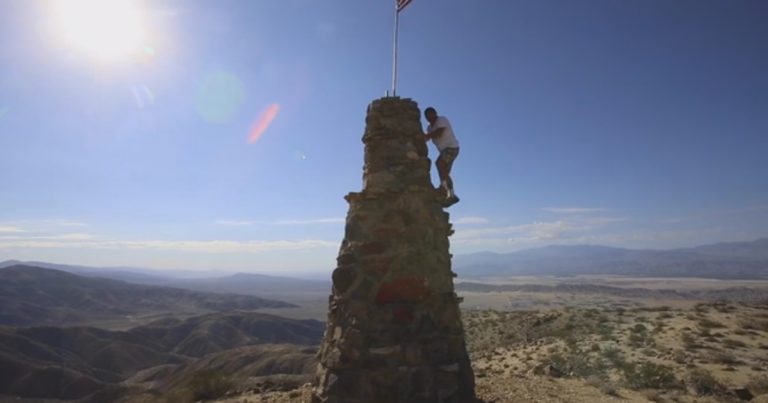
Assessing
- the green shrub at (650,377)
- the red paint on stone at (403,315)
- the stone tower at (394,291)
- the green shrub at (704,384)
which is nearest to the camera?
the stone tower at (394,291)

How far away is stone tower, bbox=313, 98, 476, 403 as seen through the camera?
6.09m

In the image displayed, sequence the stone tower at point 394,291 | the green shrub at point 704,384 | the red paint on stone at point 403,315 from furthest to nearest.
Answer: the green shrub at point 704,384 → the red paint on stone at point 403,315 → the stone tower at point 394,291

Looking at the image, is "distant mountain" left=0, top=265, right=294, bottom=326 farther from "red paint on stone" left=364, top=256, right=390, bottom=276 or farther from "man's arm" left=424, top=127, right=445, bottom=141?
"man's arm" left=424, top=127, right=445, bottom=141

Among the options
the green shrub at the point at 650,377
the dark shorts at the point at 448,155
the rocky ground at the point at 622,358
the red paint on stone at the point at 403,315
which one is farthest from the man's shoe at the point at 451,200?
the green shrub at the point at 650,377

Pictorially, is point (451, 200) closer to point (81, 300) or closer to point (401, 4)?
point (401, 4)

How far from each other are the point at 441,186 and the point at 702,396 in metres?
9.24

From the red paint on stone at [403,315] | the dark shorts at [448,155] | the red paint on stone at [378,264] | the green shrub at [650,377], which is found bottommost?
the green shrub at [650,377]

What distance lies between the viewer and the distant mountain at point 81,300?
97.6 m

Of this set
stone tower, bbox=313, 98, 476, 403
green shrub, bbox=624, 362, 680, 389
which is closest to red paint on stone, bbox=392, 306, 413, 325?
stone tower, bbox=313, 98, 476, 403

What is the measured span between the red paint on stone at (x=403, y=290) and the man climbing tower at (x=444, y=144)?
1.35 metres

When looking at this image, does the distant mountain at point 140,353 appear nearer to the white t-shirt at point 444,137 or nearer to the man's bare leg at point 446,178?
the man's bare leg at point 446,178

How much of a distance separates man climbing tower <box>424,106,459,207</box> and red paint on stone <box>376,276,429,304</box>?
135 cm

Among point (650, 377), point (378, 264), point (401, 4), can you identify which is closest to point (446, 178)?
point (378, 264)

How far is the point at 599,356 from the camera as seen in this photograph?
16.7m
